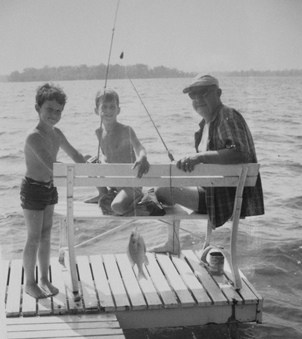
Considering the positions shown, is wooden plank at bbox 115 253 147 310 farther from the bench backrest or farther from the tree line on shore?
the tree line on shore

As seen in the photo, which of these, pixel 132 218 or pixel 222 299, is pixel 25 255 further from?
pixel 222 299

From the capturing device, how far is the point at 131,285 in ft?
10.6

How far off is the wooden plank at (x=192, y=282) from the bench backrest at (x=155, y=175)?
2.06ft

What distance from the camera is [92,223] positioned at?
6.29 meters

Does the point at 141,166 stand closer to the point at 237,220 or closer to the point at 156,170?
the point at 156,170

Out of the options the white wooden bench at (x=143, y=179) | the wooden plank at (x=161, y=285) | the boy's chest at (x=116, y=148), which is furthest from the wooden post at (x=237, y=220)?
the boy's chest at (x=116, y=148)

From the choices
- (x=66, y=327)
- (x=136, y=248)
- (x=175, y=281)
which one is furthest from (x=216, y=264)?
(x=66, y=327)

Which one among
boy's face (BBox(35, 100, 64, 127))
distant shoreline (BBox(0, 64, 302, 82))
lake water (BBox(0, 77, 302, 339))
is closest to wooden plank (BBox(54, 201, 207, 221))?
lake water (BBox(0, 77, 302, 339))

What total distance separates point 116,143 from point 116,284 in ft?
3.33

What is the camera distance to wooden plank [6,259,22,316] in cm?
288

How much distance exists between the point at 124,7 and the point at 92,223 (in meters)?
3.20

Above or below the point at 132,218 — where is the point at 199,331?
below

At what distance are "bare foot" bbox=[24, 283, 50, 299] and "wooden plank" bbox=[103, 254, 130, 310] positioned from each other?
0.39 meters

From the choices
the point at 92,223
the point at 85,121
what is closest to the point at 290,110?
the point at 85,121
